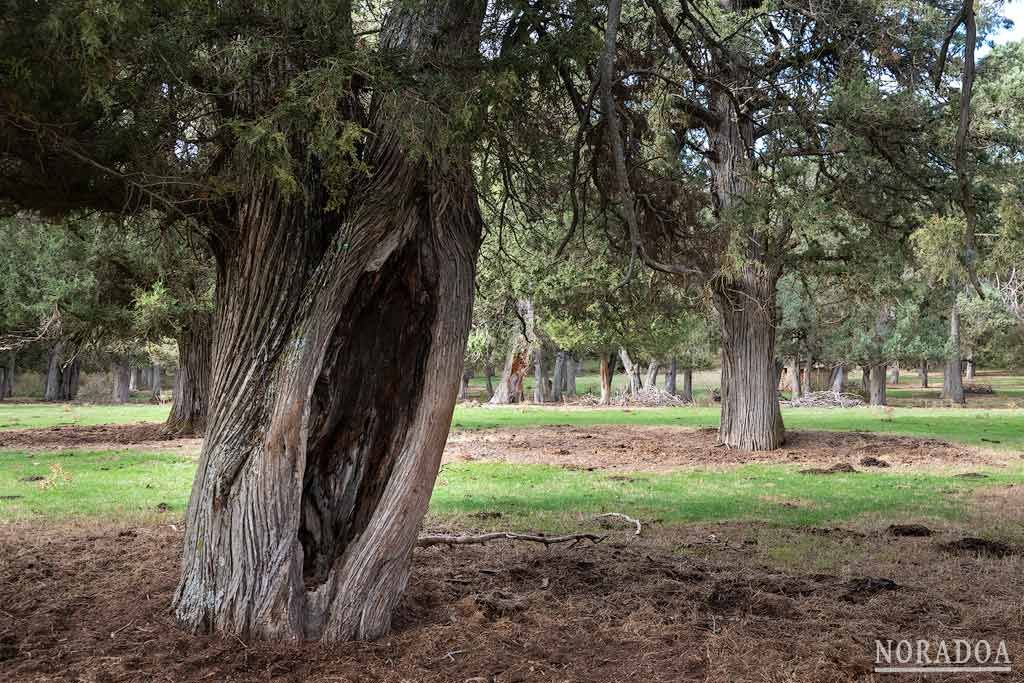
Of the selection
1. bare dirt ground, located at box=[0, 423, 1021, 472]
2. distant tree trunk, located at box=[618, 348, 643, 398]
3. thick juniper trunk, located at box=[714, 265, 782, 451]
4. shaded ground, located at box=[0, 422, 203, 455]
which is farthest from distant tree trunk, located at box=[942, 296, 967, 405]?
shaded ground, located at box=[0, 422, 203, 455]

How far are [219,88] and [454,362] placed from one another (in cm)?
214

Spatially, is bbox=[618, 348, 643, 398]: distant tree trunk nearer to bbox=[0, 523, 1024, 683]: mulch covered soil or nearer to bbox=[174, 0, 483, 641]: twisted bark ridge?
bbox=[0, 523, 1024, 683]: mulch covered soil

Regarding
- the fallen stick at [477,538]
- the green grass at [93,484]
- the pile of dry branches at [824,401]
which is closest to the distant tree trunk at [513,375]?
the pile of dry branches at [824,401]

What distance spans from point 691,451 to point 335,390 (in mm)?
12082

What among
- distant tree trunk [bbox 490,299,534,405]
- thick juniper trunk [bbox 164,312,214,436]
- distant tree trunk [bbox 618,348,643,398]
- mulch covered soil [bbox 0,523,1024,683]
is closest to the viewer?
mulch covered soil [bbox 0,523,1024,683]

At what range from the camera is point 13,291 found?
54.1ft

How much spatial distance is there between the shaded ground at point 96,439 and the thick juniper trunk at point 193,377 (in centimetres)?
61

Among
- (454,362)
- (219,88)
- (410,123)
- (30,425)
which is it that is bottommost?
(30,425)

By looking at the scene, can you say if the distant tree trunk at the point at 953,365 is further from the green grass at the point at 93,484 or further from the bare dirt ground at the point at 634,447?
the green grass at the point at 93,484

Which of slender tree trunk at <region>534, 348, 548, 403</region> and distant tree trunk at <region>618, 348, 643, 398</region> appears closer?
distant tree trunk at <region>618, 348, 643, 398</region>

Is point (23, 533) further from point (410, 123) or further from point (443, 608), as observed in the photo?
point (410, 123)

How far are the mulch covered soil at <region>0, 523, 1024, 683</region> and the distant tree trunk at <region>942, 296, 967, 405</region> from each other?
37.1 m

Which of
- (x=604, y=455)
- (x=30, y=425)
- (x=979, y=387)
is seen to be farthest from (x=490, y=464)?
(x=979, y=387)

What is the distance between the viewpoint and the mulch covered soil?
415 cm
